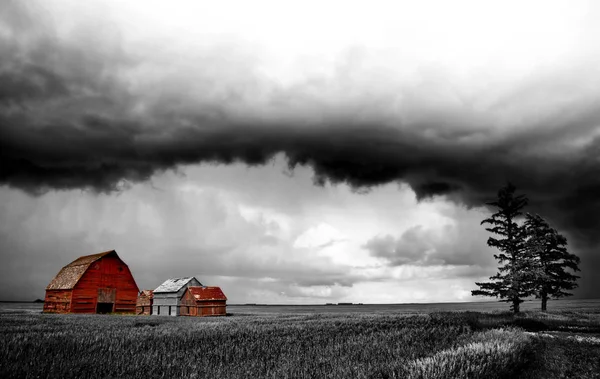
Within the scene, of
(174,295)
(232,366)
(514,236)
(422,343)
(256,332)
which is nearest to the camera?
(232,366)

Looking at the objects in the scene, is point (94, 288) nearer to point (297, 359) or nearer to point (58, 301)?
point (58, 301)

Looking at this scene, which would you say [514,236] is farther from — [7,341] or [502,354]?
[7,341]

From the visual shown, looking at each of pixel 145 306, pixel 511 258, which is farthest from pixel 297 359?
pixel 145 306

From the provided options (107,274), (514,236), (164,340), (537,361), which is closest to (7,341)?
(164,340)

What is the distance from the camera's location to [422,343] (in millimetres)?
13781

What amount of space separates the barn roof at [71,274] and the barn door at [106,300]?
3284mm

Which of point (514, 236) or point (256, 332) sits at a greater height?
point (514, 236)

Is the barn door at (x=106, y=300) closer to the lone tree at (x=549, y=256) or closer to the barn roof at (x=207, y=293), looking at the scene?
the barn roof at (x=207, y=293)

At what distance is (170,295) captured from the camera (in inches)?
2461

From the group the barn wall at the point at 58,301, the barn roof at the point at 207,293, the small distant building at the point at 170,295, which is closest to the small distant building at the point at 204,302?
the barn roof at the point at 207,293

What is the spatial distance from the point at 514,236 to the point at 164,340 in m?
35.0

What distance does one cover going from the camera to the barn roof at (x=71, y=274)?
50.1m

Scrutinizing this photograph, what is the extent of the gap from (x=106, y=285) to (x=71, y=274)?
4828 millimetres

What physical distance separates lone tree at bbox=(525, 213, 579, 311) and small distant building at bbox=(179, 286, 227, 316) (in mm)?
39383
